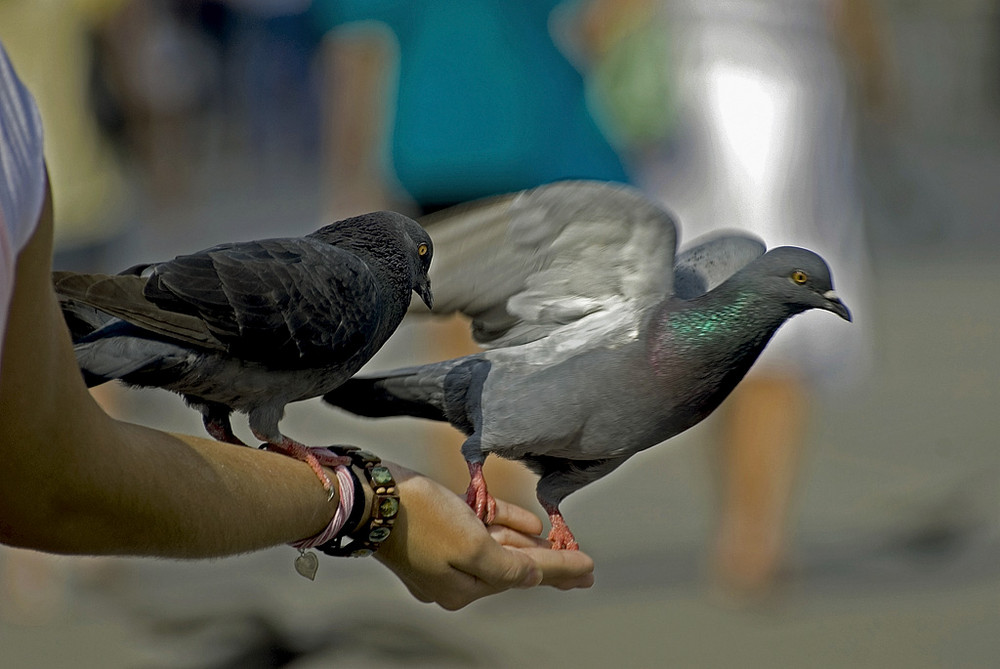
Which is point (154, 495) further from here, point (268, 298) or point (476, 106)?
point (476, 106)

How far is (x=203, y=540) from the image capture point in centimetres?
215

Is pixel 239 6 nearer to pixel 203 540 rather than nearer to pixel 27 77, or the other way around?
pixel 27 77

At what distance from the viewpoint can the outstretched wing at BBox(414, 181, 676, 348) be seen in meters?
2.90

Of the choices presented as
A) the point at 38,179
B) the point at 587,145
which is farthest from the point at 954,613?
the point at 38,179

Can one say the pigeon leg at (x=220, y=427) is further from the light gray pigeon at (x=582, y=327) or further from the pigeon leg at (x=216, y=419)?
the light gray pigeon at (x=582, y=327)

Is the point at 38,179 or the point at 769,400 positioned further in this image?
the point at 769,400

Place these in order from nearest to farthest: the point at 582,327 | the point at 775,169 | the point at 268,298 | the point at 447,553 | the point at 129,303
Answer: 1. the point at 129,303
2. the point at 268,298
3. the point at 447,553
4. the point at 582,327
5. the point at 775,169

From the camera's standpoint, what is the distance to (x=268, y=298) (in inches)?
96.0

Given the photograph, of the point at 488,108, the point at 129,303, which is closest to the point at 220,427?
the point at 129,303

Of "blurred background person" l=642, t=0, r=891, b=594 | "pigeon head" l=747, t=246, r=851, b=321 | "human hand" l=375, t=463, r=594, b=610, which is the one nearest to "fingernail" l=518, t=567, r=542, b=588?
"human hand" l=375, t=463, r=594, b=610

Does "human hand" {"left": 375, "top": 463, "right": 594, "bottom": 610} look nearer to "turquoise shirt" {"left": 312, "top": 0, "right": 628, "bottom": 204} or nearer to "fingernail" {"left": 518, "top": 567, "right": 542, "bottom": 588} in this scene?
"fingernail" {"left": 518, "top": 567, "right": 542, "bottom": 588}

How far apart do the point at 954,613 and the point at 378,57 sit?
324 cm

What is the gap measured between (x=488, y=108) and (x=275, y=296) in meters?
2.35

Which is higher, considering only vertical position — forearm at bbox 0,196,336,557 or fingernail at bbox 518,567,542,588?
forearm at bbox 0,196,336,557
